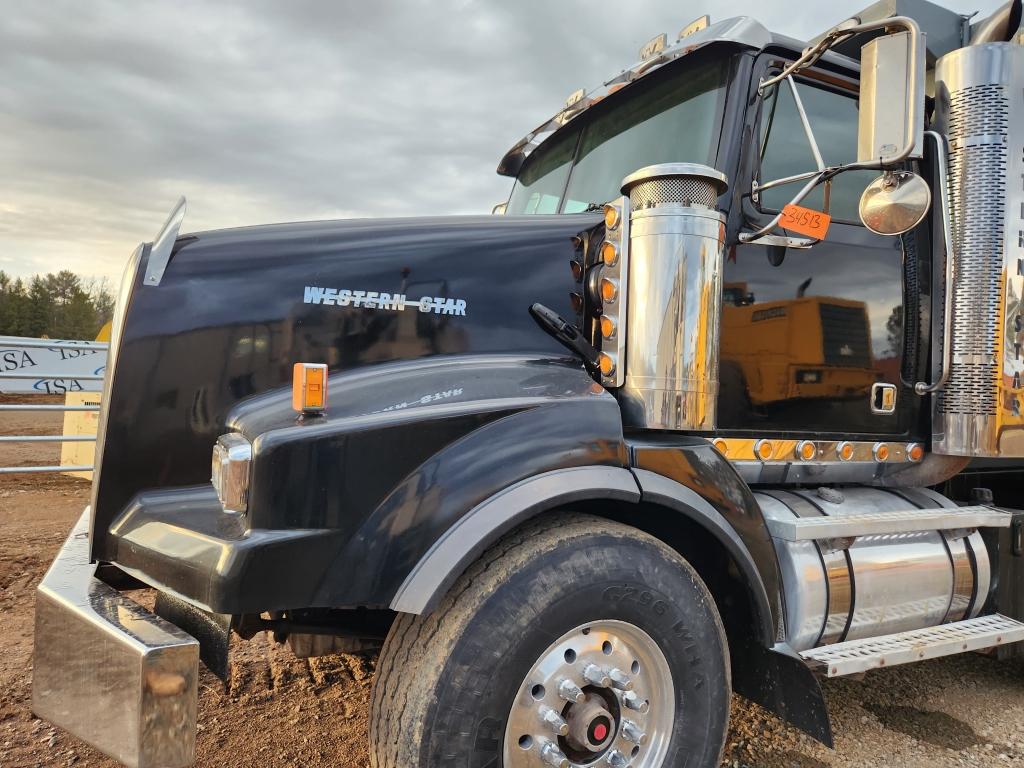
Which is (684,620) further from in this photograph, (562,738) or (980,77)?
(980,77)

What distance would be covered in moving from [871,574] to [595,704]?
53.7 inches

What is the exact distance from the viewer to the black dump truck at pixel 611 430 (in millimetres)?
1858

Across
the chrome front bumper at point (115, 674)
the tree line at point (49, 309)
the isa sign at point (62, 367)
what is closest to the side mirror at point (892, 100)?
the chrome front bumper at point (115, 674)

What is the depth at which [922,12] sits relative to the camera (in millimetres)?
3160

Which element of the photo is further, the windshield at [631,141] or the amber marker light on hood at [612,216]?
the windshield at [631,141]

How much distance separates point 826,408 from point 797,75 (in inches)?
52.8

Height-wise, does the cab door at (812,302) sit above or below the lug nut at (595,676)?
above

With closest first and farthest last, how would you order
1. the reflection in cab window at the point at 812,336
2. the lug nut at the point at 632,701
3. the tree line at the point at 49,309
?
1. the lug nut at the point at 632,701
2. the reflection in cab window at the point at 812,336
3. the tree line at the point at 49,309

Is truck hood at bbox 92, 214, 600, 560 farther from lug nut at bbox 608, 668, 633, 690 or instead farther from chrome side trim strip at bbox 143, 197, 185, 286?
lug nut at bbox 608, 668, 633, 690

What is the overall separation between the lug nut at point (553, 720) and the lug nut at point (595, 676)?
13 cm

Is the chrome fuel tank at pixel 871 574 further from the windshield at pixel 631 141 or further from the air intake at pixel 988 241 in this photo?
the windshield at pixel 631 141

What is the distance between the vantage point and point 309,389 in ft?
6.37

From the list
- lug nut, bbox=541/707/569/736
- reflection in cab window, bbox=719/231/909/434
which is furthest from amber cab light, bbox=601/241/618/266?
lug nut, bbox=541/707/569/736

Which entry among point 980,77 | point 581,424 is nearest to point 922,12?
point 980,77
